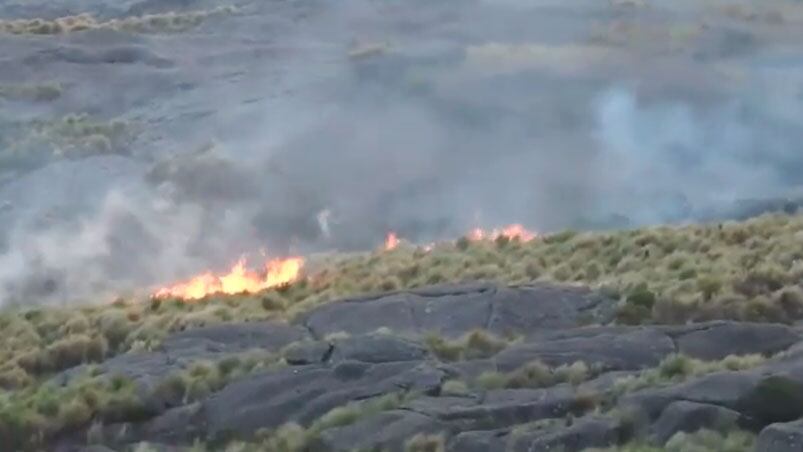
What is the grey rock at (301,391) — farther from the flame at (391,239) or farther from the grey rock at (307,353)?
the flame at (391,239)

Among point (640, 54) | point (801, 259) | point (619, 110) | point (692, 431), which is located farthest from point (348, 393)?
point (640, 54)

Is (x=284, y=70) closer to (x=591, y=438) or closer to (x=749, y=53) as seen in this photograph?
(x=749, y=53)

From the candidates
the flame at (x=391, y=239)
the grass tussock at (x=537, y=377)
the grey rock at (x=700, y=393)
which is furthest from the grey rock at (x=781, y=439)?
the flame at (x=391, y=239)

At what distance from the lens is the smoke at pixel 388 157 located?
134ft

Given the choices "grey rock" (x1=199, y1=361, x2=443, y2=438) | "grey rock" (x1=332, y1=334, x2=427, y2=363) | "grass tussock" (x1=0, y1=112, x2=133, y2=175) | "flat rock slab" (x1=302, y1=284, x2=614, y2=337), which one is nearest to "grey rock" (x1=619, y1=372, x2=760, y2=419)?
"grey rock" (x1=199, y1=361, x2=443, y2=438)

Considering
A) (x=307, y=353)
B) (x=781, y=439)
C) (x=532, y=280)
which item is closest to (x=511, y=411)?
(x=781, y=439)

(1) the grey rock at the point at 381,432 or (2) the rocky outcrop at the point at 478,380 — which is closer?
(2) the rocky outcrop at the point at 478,380

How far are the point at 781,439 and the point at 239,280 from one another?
21275 mm

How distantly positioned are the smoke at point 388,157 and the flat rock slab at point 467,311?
15153 mm

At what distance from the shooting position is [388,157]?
46031 mm

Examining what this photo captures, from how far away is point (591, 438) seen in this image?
47.6 ft

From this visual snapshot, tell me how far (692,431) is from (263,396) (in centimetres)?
→ 608

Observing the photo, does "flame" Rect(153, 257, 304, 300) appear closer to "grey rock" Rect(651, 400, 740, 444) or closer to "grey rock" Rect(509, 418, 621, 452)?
"grey rock" Rect(509, 418, 621, 452)

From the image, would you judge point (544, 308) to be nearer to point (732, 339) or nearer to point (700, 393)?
point (732, 339)
